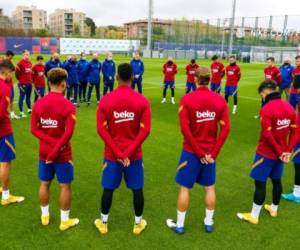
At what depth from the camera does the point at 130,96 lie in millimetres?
3729

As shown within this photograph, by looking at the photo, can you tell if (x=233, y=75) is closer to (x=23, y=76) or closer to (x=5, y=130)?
(x=23, y=76)

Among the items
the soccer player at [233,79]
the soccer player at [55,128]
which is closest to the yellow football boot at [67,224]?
the soccer player at [55,128]

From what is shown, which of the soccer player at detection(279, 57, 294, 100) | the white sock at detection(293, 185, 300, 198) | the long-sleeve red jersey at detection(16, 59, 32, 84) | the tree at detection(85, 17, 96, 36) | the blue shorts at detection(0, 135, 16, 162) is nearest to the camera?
the blue shorts at detection(0, 135, 16, 162)

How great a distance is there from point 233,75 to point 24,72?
782 cm

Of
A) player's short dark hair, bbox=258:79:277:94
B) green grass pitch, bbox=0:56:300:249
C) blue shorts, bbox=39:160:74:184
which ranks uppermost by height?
player's short dark hair, bbox=258:79:277:94

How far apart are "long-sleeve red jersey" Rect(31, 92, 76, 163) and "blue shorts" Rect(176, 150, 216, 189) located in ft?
4.83

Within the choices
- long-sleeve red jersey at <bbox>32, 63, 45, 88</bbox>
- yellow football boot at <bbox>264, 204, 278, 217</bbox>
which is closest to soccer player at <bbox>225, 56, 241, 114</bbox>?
long-sleeve red jersey at <bbox>32, 63, 45, 88</bbox>

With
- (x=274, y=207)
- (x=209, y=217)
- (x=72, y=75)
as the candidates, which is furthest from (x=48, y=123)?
(x=72, y=75)

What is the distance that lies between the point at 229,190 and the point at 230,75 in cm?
762

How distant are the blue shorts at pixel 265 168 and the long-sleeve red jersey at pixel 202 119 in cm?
86

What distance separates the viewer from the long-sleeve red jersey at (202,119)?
3.84 metres

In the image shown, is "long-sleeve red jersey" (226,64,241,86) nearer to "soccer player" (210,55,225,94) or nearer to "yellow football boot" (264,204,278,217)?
"soccer player" (210,55,225,94)

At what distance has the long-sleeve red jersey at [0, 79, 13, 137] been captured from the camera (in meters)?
4.49

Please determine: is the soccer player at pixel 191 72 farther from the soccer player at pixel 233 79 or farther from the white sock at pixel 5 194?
the white sock at pixel 5 194
